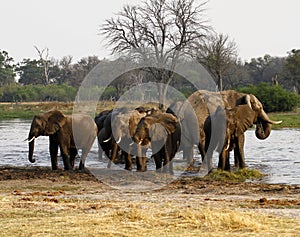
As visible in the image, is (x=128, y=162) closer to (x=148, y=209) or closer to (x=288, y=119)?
(x=148, y=209)

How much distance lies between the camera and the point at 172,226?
9719mm

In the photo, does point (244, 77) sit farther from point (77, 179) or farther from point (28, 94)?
point (77, 179)

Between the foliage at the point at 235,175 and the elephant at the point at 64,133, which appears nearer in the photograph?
the foliage at the point at 235,175

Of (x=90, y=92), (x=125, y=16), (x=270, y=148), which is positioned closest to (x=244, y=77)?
(x=90, y=92)

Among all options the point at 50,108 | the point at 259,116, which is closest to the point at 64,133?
the point at 259,116

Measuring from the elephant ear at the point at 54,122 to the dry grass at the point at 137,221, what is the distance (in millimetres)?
7174

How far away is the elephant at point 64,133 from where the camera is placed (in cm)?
1875

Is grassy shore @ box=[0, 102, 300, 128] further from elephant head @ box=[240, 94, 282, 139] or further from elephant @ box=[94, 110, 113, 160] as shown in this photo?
elephant head @ box=[240, 94, 282, 139]

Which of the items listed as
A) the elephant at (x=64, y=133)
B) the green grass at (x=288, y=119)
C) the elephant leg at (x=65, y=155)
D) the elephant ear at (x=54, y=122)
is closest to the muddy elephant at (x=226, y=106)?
the elephant at (x=64, y=133)

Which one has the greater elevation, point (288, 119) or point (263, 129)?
point (288, 119)

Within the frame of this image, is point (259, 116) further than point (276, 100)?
No

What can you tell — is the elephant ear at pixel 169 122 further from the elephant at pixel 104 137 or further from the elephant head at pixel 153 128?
the elephant at pixel 104 137

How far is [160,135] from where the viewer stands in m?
18.2

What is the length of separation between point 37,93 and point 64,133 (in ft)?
234
